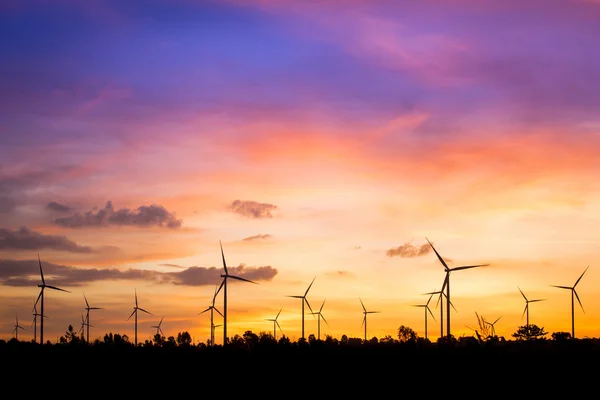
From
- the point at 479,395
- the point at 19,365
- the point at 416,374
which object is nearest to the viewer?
the point at 479,395

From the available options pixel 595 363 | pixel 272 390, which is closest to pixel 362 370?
pixel 272 390

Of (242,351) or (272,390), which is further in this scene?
(242,351)

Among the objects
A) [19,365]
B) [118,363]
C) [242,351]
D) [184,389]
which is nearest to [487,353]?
[242,351]

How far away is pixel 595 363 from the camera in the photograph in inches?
4454

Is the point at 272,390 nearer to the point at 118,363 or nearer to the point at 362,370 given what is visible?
the point at 362,370

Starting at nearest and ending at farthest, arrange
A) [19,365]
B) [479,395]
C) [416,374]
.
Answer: [479,395]
[416,374]
[19,365]

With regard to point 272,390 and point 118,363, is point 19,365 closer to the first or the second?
point 118,363

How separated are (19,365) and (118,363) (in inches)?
458

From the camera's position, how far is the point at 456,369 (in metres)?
97.5

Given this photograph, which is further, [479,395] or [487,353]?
[487,353]

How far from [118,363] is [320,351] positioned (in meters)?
24.7

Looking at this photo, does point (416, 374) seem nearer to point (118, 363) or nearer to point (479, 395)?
point (479, 395)

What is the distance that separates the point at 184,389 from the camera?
9069 centimetres

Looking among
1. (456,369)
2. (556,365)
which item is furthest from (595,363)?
(456,369)
